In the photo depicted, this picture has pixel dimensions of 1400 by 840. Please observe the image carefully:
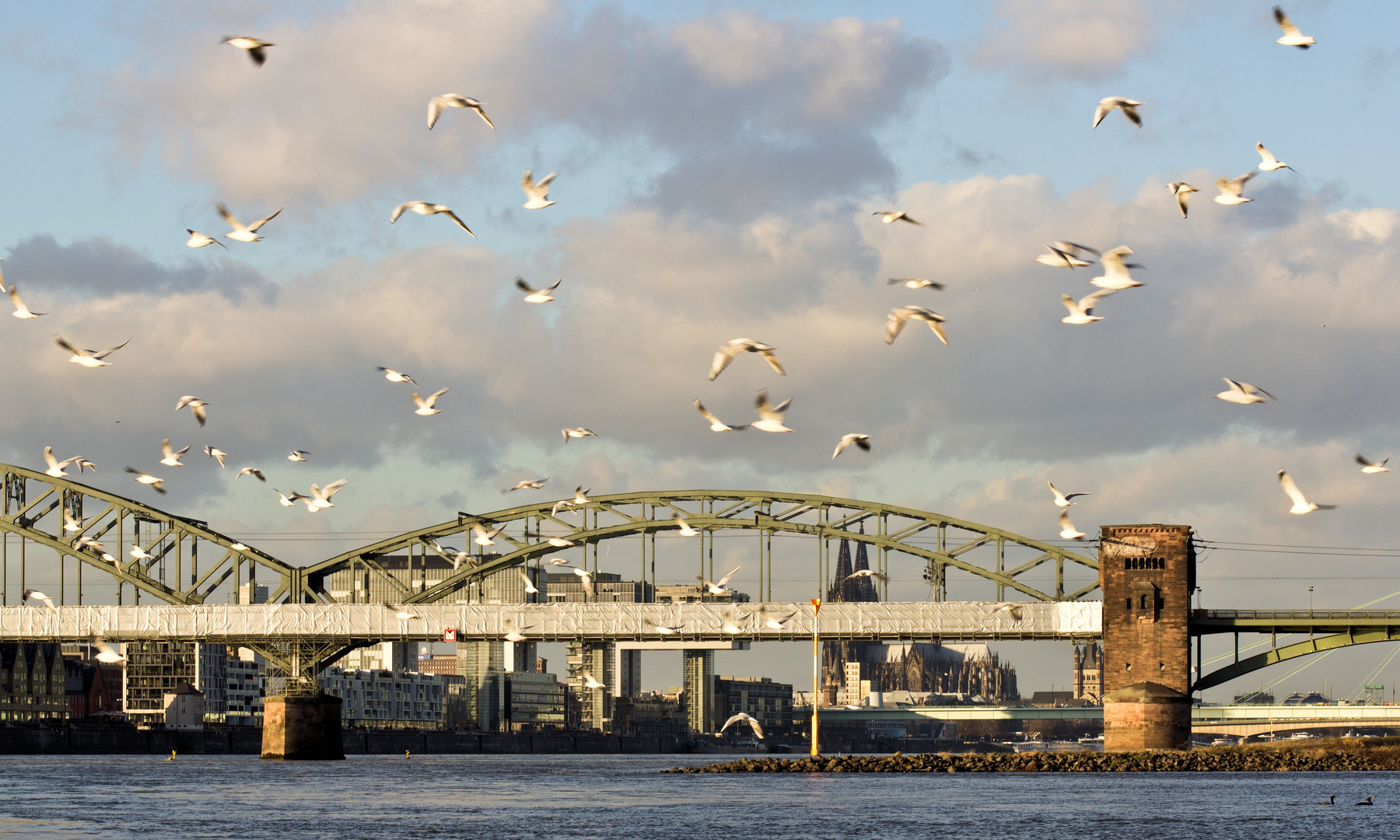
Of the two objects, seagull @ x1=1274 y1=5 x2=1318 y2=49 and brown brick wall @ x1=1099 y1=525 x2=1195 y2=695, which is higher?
seagull @ x1=1274 y1=5 x2=1318 y2=49

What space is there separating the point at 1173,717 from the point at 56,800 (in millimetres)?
61537

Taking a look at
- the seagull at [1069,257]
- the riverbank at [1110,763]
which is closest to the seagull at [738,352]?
the seagull at [1069,257]

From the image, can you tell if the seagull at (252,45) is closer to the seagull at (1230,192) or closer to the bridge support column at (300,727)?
the seagull at (1230,192)

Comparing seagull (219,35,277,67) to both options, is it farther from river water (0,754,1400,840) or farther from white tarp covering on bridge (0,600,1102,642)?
white tarp covering on bridge (0,600,1102,642)

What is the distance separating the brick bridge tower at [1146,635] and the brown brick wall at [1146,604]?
0.04 meters

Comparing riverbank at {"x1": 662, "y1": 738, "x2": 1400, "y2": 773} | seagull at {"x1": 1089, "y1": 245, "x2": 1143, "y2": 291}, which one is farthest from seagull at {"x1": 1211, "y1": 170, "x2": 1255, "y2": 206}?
riverbank at {"x1": 662, "y1": 738, "x2": 1400, "y2": 773}

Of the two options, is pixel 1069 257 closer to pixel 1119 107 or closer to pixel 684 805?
pixel 1119 107

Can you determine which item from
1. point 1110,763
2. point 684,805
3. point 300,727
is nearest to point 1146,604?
point 1110,763

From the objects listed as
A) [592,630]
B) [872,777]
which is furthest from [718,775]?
[592,630]

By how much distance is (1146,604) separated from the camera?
108062 mm

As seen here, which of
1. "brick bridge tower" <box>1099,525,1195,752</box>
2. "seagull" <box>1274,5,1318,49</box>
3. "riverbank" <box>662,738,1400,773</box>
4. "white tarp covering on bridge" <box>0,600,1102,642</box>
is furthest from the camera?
"white tarp covering on bridge" <box>0,600,1102,642</box>

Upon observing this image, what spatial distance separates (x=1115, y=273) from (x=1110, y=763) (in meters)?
63.1

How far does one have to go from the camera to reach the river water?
5941cm

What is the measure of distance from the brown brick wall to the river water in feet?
26.2
